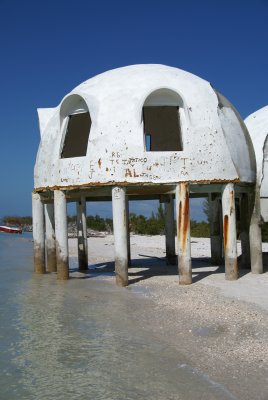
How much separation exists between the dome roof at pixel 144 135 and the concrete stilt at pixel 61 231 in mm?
661

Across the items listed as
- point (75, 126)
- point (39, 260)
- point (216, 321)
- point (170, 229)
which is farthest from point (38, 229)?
point (216, 321)


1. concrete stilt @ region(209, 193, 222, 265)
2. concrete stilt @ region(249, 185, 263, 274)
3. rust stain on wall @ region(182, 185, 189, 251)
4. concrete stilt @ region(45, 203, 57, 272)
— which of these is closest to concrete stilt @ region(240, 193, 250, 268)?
concrete stilt @ region(249, 185, 263, 274)

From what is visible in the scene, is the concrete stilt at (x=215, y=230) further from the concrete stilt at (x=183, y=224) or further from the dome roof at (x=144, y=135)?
the concrete stilt at (x=183, y=224)

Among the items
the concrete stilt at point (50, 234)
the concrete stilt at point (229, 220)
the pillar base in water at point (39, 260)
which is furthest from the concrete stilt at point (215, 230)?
the pillar base in water at point (39, 260)

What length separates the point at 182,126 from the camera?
1648 centimetres

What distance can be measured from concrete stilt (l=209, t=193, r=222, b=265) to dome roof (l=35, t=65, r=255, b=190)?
14.0ft

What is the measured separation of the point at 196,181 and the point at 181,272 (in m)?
3.12

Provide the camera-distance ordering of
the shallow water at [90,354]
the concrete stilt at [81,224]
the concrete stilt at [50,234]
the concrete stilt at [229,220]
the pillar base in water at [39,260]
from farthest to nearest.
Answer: the concrete stilt at [81,224] < the concrete stilt at [50,234] < the pillar base in water at [39,260] < the concrete stilt at [229,220] < the shallow water at [90,354]

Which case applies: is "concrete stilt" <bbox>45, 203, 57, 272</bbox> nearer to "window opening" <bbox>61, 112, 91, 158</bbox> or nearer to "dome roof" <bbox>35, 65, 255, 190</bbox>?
"window opening" <bbox>61, 112, 91, 158</bbox>

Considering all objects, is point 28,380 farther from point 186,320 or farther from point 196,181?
point 196,181

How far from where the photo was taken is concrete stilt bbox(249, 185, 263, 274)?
60.8 feet

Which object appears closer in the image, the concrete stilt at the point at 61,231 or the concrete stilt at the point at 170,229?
the concrete stilt at the point at 61,231

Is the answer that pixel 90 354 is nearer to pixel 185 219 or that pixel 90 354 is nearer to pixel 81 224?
pixel 185 219

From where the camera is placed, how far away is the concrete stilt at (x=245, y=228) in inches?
762
